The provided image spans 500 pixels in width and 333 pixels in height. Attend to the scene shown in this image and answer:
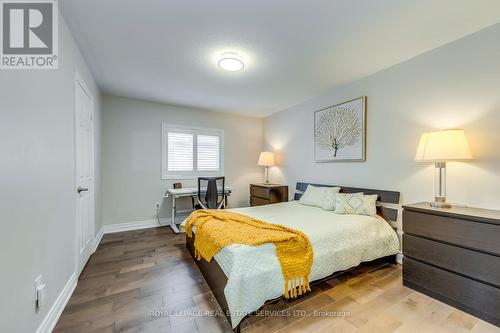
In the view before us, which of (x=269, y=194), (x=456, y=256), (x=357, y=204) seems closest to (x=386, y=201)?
(x=357, y=204)

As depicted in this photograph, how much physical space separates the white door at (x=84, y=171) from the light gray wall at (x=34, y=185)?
23 cm

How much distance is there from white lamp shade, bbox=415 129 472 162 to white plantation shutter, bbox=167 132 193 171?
3.90 metres

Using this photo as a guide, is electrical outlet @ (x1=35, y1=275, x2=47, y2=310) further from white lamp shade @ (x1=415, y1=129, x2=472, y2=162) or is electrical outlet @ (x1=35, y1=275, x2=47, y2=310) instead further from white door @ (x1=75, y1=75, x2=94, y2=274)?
white lamp shade @ (x1=415, y1=129, x2=472, y2=162)

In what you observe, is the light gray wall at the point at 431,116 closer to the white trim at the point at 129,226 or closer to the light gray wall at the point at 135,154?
the light gray wall at the point at 135,154

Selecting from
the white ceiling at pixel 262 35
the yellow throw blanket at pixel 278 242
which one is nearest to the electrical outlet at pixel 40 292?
the yellow throw blanket at pixel 278 242

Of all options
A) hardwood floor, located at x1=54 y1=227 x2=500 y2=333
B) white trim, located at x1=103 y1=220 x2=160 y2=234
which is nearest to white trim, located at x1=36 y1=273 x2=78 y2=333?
hardwood floor, located at x1=54 y1=227 x2=500 y2=333

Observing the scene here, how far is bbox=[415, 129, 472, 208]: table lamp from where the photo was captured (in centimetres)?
189

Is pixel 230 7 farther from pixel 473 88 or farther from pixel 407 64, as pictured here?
pixel 473 88

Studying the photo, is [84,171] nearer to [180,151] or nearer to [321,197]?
[180,151]

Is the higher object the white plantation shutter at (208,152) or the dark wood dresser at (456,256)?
the white plantation shutter at (208,152)

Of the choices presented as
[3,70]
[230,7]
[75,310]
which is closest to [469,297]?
[230,7]

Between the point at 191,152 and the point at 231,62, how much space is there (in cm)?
249

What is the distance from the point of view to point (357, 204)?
2660 millimetres

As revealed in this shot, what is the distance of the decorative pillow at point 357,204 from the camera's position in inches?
102
